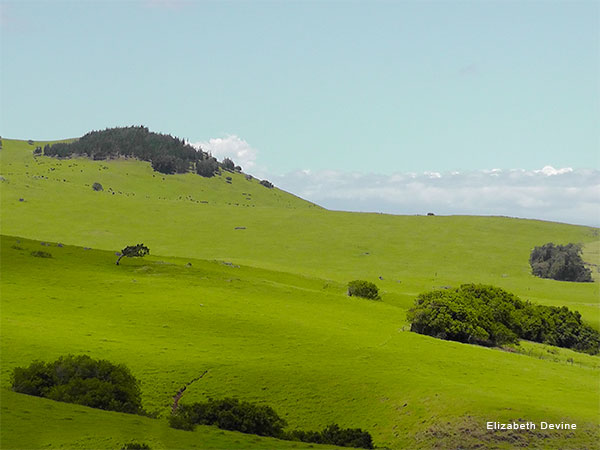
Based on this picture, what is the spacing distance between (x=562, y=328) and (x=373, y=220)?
100075 mm

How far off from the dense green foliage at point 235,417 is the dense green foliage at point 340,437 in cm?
135

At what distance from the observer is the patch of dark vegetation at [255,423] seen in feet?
95.8

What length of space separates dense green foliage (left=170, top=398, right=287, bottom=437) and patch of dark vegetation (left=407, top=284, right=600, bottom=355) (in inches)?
1141

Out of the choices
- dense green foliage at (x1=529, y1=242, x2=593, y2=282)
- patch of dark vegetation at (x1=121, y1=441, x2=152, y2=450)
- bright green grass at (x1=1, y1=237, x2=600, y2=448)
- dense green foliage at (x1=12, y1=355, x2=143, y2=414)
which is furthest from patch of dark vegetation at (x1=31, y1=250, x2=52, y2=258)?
dense green foliage at (x1=529, y1=242, x2=593, y2=282)

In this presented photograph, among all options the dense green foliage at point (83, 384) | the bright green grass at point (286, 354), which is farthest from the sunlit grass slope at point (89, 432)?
the dense green foliage at point (83, 384)

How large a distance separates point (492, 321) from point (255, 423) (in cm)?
3761

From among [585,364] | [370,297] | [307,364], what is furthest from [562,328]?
[307,364]

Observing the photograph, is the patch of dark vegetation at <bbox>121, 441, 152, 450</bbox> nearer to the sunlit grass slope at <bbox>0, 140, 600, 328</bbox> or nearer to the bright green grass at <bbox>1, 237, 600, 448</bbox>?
the bright green grass at <bbox>1, 237, 600, 448</bbox>

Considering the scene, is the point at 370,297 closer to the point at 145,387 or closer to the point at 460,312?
the point at 460,312

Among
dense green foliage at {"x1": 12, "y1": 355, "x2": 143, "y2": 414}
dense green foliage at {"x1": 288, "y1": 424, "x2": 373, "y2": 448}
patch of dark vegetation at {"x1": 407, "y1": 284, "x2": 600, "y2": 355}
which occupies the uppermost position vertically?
patch of dark vegetation at {"x1": 407, "y1": 284, "x2": 600, "y2": 355}

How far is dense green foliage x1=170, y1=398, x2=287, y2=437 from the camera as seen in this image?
2986 centimetres

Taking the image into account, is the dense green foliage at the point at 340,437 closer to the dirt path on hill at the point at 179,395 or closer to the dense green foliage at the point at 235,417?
the dense green foliage at the point at 235,417

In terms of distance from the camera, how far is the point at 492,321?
60125 millimetres

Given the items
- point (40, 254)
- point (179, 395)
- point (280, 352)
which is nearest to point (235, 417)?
point (179, 395)
